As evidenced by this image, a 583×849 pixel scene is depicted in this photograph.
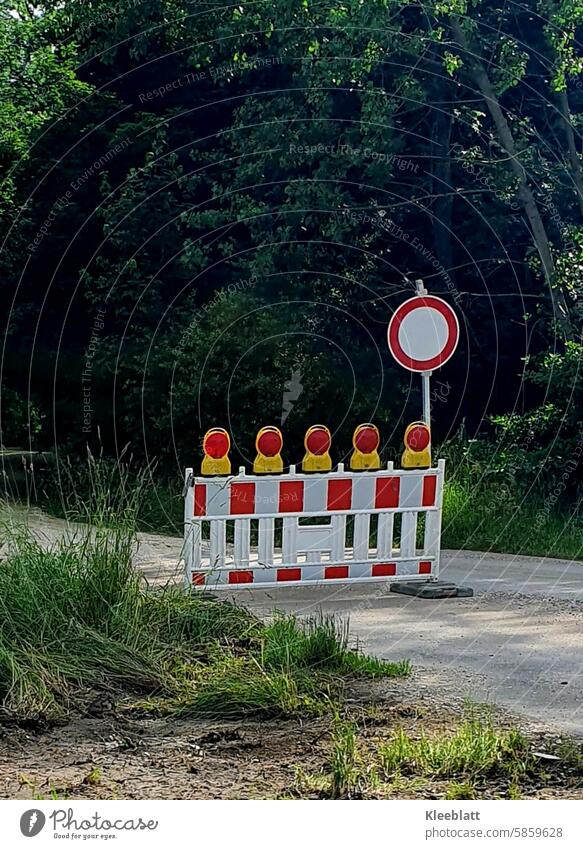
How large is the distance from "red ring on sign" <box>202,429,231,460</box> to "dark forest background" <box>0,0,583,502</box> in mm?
5385

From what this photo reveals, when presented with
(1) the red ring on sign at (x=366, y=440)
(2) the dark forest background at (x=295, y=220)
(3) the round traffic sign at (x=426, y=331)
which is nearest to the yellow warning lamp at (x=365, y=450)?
(1) the red ring on sign at (x=366, y=440)

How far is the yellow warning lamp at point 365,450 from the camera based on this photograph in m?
8.79

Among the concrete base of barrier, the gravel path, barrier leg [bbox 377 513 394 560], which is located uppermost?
barrier leg [bbox 377 513 394 560]

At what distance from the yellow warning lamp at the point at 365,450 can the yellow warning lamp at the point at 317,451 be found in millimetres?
365

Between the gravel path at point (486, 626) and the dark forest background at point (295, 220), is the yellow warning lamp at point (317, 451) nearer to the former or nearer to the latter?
the gravel path at point (486, 626)

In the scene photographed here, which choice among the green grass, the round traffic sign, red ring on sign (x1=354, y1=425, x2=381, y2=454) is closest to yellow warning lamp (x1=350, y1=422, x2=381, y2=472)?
red ring on sign (x1=354, y1=425, x2=381, y2=454)

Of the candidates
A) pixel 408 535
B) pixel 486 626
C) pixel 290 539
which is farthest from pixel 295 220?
pixel 486 626

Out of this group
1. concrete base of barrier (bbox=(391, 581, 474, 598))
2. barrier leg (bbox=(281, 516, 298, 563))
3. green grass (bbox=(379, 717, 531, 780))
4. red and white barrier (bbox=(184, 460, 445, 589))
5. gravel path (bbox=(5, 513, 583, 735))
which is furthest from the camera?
concrete base of barrier (bbox=(391, 581, 474, 598))

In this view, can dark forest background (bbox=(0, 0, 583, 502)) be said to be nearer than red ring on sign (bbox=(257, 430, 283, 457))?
No

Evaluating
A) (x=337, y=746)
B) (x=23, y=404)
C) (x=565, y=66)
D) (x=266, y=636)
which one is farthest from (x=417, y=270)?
(x=337, y=746)

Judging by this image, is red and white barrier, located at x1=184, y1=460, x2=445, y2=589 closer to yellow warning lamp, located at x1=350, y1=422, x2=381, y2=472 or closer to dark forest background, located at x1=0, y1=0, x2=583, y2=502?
yellow warning lamp, located at x1=350, y1=422, x2=381, y2=472

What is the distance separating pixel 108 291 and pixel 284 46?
13.3 ft

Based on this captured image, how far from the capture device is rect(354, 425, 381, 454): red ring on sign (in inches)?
346

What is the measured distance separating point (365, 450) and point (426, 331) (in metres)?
0.99
